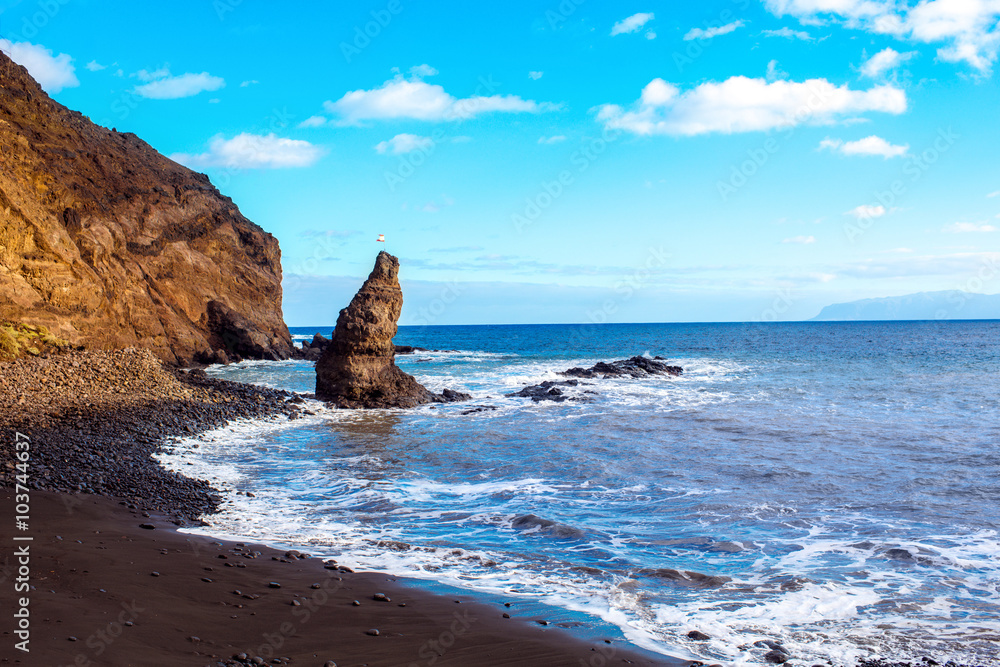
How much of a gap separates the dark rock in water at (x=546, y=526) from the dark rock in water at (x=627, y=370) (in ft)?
88.3

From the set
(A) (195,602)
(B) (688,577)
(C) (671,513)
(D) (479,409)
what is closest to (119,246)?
(D) (479,409)

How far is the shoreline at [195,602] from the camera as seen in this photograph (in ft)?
17.3

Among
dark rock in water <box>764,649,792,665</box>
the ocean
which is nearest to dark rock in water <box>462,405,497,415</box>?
the ocean

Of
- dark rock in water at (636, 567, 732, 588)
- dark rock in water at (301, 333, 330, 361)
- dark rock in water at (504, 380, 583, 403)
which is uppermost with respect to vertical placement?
dark rock in water at (301, 333, 330, 361)

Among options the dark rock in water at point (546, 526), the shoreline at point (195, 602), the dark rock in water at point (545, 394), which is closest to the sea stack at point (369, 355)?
the dark rock in water at point (545, 394)

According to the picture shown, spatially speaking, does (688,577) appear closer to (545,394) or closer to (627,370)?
(545,394)

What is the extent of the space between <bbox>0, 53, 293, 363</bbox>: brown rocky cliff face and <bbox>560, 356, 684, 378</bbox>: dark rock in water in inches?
944

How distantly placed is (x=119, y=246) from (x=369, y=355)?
19326mm

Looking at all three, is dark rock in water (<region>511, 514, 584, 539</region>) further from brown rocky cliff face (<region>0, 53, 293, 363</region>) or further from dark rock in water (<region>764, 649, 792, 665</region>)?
brown rocky cliff face (<region>0, 53, 293, 363</region>)

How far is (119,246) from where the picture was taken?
33.8 metres

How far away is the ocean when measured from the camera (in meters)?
6.83

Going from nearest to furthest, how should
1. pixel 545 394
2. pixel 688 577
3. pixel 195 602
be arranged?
pixel 195 602, pixel 688 577, pixel 545 394

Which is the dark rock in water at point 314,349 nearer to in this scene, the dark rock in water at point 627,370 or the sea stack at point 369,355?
the dark rock in water at point 627,370

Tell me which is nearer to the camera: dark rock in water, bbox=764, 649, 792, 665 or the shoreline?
the shoreline
